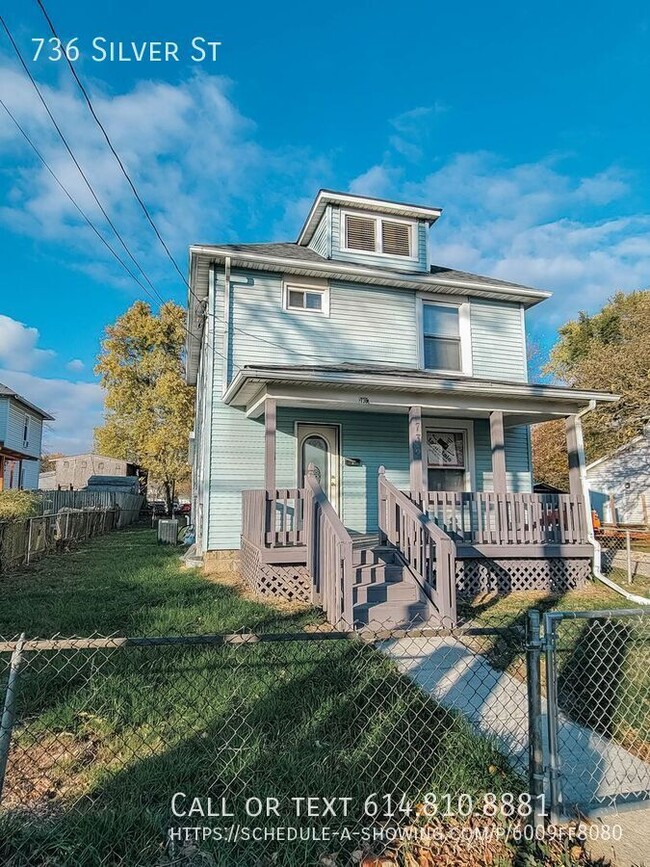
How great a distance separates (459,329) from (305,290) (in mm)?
3684

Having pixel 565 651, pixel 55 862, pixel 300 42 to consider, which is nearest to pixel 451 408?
pixel 565 651

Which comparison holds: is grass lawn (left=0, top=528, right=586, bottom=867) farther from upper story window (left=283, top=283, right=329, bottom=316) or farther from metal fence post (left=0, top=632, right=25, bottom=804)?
upper story window (left=283, top=283, right=329, bottom=316)

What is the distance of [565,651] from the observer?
478 cm

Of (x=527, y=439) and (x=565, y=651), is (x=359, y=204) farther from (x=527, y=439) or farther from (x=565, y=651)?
(x=565, y=651)

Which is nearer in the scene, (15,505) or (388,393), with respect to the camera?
(388,393)

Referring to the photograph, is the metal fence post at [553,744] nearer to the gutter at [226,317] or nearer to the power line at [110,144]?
the power line at [110,144]

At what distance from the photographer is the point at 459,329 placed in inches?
447

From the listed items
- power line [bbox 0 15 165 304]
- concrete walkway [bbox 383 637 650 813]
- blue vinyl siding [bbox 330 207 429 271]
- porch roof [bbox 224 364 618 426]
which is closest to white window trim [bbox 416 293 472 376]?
blue vinyl siding [bbox 330 207 429 271]

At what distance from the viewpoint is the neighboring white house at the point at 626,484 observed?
23312 mm

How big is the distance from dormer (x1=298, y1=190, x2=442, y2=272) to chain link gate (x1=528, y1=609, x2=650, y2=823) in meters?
8.73

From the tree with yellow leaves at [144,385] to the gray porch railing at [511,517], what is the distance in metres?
20.7

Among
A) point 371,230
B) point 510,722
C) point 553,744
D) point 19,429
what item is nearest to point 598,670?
point 510,722

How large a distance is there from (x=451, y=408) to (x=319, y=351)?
305cm

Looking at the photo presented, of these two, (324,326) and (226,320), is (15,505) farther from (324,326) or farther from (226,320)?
(324,326)
